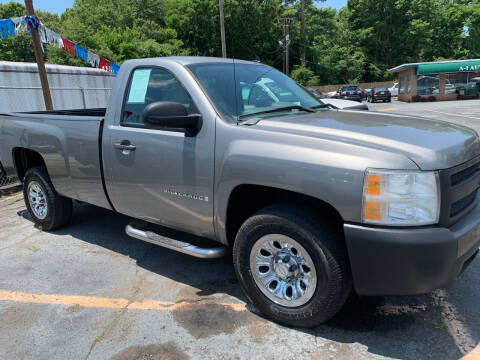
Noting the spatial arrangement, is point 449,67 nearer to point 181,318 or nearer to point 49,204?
point 49,204

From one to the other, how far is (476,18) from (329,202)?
73634mm

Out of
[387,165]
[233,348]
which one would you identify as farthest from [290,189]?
[233,348]

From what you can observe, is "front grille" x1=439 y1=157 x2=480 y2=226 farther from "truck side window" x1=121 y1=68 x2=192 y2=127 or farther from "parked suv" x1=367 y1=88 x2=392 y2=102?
"parked suv" x1=367 y1=88 x2=392 y2=102

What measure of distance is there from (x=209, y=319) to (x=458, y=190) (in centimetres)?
192

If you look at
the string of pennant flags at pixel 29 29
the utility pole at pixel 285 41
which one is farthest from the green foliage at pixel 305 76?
the string of pennant flags at pixel 29 29

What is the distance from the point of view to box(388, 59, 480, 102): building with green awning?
111ft

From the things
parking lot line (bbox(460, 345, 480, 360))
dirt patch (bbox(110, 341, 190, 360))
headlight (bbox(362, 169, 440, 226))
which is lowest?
dirt patch (bbox(110, 341, 190, 360))

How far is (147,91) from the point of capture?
3588 millimetres

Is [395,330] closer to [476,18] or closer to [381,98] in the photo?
[381,98]

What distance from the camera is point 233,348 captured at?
2664mm

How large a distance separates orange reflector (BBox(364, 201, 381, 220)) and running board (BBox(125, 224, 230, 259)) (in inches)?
49.1

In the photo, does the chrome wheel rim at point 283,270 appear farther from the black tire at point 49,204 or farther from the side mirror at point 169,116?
the black tire at point 49,204

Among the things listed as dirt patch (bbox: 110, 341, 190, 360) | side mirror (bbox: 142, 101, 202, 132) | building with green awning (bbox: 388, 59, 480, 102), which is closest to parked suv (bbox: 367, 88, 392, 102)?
building with green awning (bbox: 388, 59, 480, 102)

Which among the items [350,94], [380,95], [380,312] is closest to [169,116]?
[380,312]
